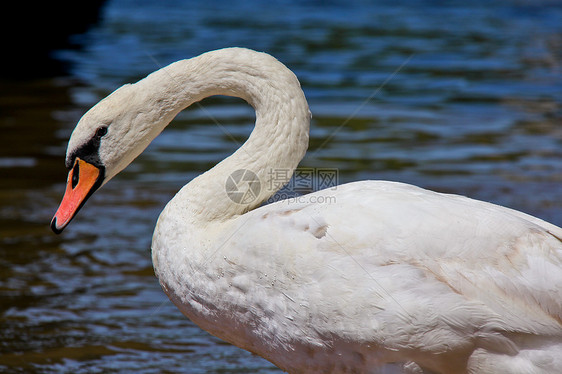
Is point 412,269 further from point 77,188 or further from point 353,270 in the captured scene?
point 77,188

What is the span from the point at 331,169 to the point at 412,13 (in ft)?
50.3

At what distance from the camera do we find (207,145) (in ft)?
29.2

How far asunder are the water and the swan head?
118cm

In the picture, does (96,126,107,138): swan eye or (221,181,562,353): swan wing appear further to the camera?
(96,126,107,138): swan eye

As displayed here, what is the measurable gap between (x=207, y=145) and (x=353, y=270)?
6.02m

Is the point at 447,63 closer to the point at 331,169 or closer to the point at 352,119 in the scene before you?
the point at 352,119

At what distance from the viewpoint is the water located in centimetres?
480

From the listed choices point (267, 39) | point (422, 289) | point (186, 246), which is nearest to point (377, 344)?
point (422, 289)

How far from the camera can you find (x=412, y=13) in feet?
73.3

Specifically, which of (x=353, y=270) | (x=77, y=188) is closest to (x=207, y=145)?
(x=77, y=188)

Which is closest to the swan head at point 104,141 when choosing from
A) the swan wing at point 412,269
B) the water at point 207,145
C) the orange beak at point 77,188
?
the orange beak at point 77,188

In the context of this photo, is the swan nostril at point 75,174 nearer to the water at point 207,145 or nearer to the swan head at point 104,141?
the swan head at point 104,141

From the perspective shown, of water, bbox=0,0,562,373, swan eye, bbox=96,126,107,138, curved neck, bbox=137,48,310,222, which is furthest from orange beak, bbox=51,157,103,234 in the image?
water, bbox=0,0,562,373

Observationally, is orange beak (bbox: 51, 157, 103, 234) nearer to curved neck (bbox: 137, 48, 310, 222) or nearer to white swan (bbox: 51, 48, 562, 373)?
white swan (bbox: 51, 48, 562, 373)
